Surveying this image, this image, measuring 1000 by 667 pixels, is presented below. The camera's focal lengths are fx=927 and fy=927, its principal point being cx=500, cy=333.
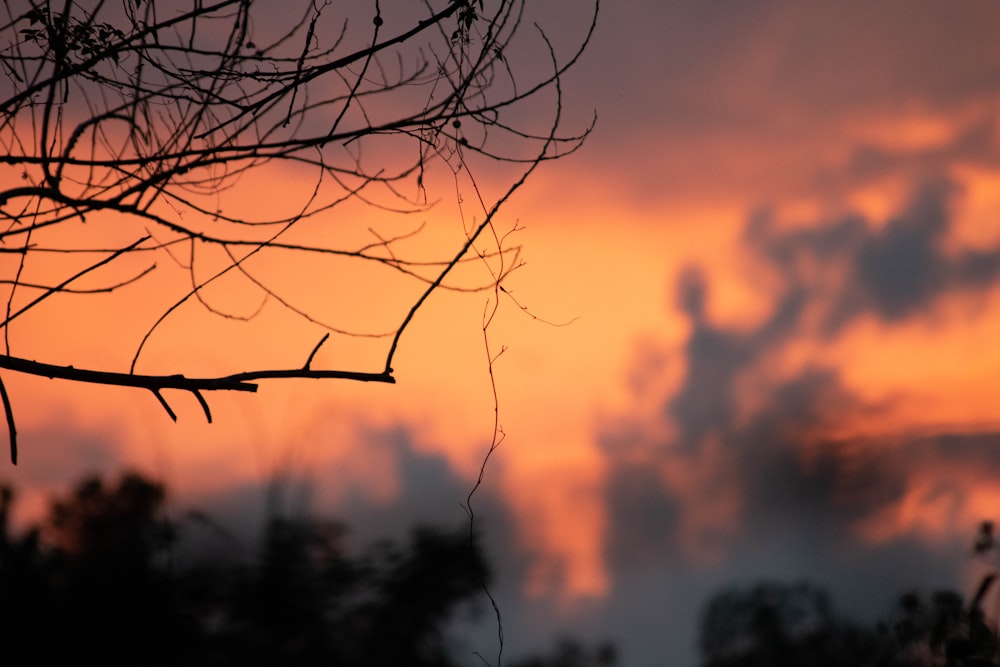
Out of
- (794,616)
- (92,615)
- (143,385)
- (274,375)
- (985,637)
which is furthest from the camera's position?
(794,616)

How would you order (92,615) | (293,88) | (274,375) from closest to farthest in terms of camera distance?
(274,375)
(293,88)
(92,615)

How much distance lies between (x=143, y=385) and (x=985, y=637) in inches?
162

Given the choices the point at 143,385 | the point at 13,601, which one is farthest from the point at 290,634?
the point at 143,385

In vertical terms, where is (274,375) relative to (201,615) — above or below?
above

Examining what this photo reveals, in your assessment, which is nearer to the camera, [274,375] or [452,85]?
[274,375]

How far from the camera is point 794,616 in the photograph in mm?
10219

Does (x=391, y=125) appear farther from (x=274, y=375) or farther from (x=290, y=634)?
(x=290, y=634)

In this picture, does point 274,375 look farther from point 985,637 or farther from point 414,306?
point 985,637

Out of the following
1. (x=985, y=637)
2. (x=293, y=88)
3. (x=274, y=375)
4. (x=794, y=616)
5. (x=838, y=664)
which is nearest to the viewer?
(x=274, y=375)

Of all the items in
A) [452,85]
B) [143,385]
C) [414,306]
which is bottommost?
[143,385]

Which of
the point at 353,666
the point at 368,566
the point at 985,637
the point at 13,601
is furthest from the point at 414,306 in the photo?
the point at 13,601

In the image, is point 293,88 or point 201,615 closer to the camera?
point 293,88

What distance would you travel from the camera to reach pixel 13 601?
9.27 meters

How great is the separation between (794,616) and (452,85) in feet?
28.7
